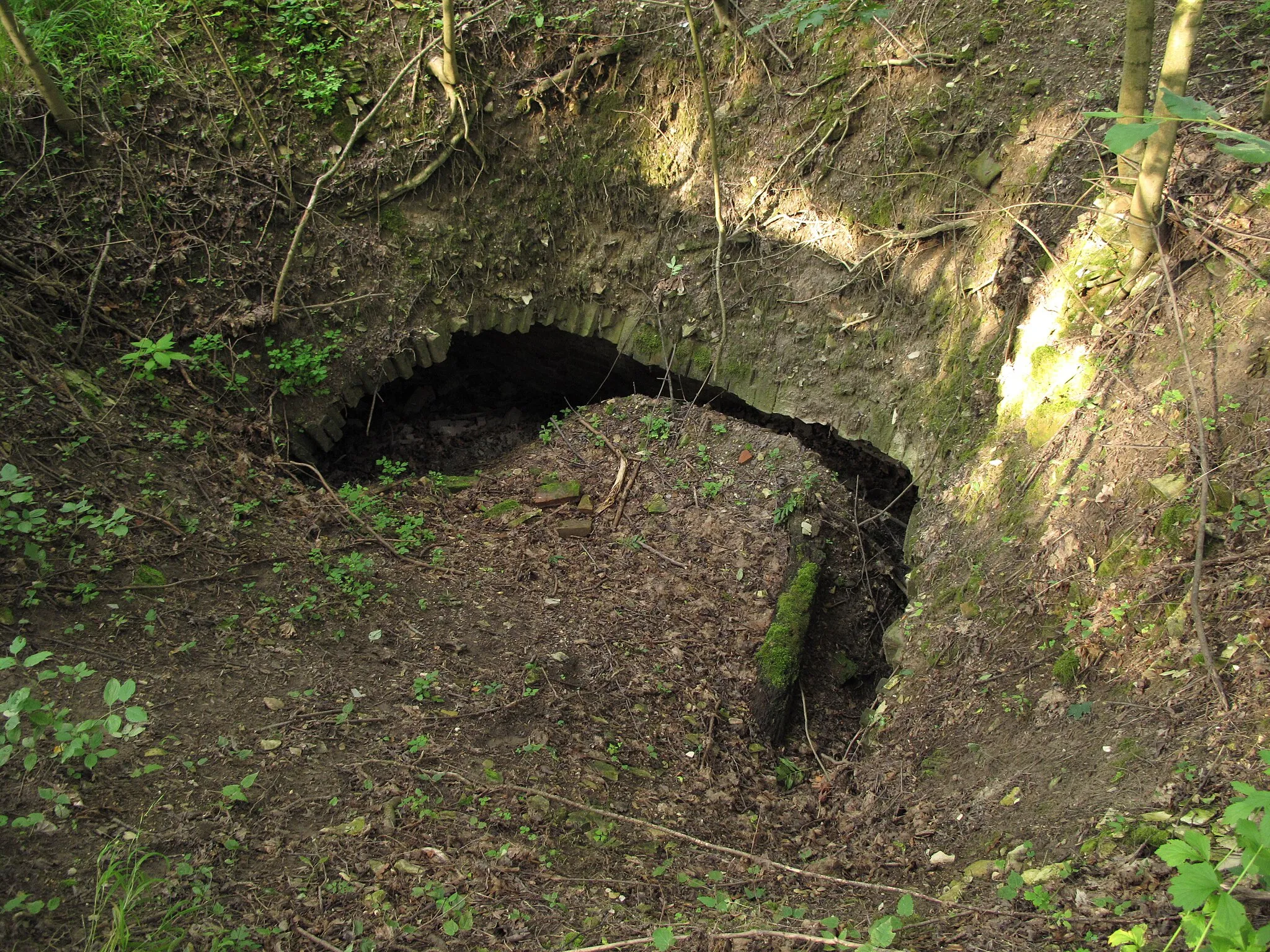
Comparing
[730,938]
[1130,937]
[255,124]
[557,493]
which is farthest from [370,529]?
[1130,937]

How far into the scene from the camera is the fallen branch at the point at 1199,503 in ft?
8.86

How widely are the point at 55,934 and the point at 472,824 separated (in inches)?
50.9

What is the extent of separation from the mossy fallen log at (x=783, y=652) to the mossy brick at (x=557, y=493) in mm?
1654

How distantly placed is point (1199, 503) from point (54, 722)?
13.8ft

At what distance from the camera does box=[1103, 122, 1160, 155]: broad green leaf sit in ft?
5.18

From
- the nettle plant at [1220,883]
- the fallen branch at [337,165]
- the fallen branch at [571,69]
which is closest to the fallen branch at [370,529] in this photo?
the fallen branch at [337,165]

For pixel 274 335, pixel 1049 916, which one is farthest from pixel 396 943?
pixel 274 335

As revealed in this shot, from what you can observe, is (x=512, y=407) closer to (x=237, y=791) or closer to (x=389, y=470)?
(x=389, y=470)

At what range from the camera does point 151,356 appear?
489 centimetres

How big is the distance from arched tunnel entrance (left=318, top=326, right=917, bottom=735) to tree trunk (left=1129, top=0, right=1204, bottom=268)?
1884mm

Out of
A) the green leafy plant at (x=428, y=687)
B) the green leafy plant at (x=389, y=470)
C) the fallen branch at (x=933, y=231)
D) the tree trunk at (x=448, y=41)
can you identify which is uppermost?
the fallen branch at (x=933, y=231)

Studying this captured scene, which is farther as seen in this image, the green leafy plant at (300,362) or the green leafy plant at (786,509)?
the green leafy plant at (300,362)

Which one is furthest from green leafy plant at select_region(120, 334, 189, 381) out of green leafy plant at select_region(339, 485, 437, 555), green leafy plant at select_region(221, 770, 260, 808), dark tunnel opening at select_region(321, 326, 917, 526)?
green leafy plant at select_region(221, 770, 260, 808)

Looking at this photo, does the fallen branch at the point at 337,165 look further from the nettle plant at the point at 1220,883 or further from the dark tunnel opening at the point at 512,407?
the nettle plant at the point at 1220,883
